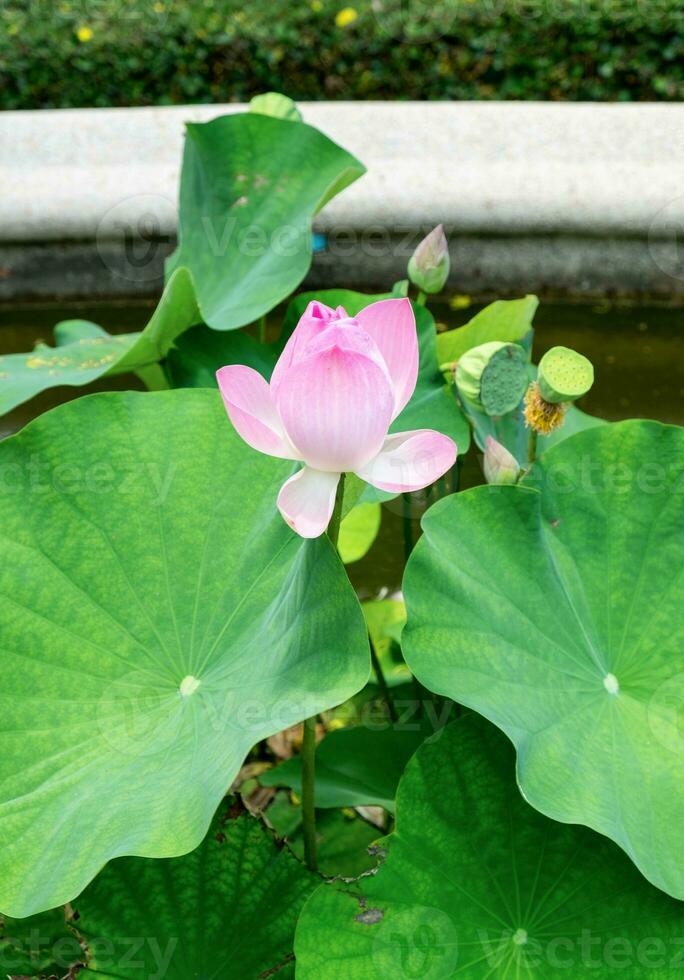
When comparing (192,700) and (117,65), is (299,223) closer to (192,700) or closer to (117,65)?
(192,700)

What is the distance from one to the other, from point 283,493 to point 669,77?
3102 mm

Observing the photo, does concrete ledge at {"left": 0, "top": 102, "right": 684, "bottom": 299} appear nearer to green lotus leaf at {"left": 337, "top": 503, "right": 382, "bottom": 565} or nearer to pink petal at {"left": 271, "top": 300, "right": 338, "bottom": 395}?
green lotus leaf at {"left": 337, "top": 503, "right": 382, "bottom": 565}

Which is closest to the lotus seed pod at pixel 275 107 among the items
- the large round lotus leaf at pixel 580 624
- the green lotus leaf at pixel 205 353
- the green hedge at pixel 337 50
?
the green lotus leaf at pixel 205 353

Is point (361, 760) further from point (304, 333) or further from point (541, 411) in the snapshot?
point (304, 333)

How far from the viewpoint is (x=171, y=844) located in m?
0.63

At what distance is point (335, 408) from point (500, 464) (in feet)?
0.89

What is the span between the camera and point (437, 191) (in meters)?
1.97

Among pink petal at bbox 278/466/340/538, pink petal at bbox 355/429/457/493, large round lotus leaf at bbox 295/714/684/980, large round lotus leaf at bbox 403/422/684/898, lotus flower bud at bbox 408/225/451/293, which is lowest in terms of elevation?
large round lotus leaf at bbox 295/714/684/980

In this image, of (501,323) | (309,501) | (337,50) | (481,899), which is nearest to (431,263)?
(501,323)

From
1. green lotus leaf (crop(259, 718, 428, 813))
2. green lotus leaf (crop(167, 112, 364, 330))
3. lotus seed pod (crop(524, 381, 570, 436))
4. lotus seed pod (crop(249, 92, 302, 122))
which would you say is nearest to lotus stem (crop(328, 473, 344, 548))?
lotus seed pod (crop(524, 381, 570, 436))

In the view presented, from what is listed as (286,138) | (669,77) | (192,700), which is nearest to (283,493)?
(192,700)

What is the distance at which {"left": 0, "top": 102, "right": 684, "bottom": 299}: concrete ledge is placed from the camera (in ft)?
6.47

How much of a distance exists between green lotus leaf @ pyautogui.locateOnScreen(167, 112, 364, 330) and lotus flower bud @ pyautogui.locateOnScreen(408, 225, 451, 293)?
150 mm

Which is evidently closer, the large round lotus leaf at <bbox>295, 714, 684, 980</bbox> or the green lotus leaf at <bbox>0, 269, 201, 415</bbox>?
the large round lotus leaf at <bbox>295, 714, 684, 980</bbox>
